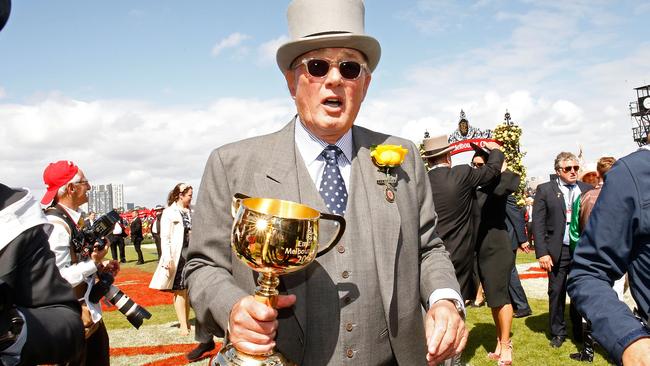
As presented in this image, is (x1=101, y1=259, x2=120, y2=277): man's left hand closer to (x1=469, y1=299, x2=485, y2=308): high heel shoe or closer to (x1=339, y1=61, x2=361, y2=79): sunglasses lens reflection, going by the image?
(x1=339, y1=61, x2=361, y2=79): sunglasses lens reflection

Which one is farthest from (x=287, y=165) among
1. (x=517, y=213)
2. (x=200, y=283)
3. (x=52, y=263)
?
(x=517, y=213)

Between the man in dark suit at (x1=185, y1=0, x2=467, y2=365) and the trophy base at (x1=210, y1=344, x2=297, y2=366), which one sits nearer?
the trophy base at (x1=210, y1=344, x2=297, y2=366)

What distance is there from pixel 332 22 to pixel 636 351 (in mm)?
1797

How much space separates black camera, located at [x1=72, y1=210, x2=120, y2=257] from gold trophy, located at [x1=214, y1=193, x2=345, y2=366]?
333 centimetres

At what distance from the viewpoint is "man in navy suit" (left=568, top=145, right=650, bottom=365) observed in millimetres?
2113

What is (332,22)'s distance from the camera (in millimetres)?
2365

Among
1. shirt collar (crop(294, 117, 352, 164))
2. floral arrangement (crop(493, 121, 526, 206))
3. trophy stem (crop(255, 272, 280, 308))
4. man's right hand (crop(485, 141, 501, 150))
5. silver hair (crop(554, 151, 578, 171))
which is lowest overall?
trophy stem (crop(255, 272, 280, 308))

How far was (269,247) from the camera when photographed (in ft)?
5.58

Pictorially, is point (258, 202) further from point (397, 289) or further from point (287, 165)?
point (397, 289)

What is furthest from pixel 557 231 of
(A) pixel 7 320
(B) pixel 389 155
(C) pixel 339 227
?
(A) pixel 7 320

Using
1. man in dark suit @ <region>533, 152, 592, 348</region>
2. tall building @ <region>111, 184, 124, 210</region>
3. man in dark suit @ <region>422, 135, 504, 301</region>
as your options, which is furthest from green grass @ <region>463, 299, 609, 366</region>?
tall building @ <region>111, 184, 124, 210</region>

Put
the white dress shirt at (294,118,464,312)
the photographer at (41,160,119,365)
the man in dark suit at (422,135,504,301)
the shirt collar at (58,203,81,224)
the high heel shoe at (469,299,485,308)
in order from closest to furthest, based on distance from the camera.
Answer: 1. the white dress shirt at (294,118,464,312)
2. the photographer at (41,160,119,365)
3. the shirt collar at (58,203,81,224)
4. the man in dark suit at (422,135,504,301)
5. the high heel shoe at (469,299,485,308)

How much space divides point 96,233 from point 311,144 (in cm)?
315

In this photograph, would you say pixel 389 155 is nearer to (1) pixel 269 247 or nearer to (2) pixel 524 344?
(1) pixel 269 247
